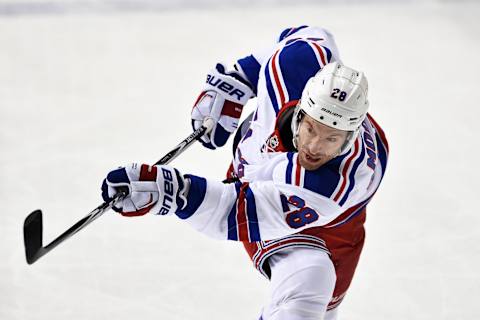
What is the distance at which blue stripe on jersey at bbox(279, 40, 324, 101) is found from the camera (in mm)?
2857

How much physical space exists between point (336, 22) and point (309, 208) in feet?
10.7

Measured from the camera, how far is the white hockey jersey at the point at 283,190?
2551 millimetres

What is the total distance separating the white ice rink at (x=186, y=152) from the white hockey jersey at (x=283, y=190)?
2.29ft

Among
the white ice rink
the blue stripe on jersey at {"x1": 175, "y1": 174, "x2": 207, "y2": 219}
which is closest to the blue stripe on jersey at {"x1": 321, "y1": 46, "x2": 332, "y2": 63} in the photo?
the blue stripe on jersey at {"x1": 175, "y1": 174, "x2": 207, "y2": 219}

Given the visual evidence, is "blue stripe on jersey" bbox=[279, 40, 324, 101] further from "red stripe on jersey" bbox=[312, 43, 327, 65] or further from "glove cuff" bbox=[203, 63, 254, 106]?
"glove cuff" bbox=[203, 63, 254, 106]

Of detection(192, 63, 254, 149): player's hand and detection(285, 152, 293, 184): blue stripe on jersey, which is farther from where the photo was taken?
detection(192, 63, 254, 149): player's hand

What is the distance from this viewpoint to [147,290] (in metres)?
3.34

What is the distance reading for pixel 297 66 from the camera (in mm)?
2914

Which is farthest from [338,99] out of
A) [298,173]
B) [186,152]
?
[186,152]

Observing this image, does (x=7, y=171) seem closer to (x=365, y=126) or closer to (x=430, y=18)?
(x=365, y=126)

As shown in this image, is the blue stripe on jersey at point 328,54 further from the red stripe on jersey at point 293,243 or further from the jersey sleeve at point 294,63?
the red stripe on jersey at point 293,243

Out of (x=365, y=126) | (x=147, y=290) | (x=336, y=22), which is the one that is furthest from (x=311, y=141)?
(x=336, y=22)

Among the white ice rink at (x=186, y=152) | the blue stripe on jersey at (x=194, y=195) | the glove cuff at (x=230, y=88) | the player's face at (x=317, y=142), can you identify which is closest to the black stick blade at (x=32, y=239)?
the blue stripe on jersey at (x=194, y=195)

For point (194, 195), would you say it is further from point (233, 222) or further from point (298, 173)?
Answer: point (298, 173)
